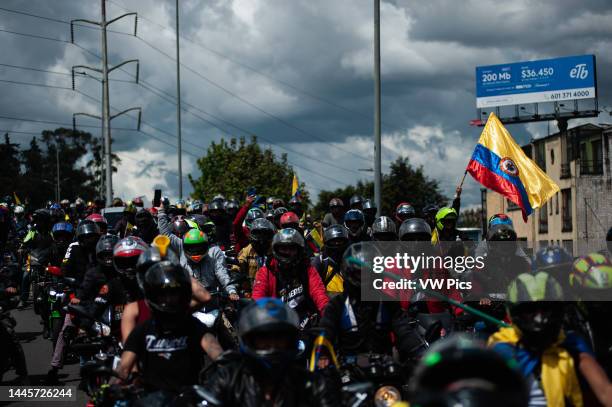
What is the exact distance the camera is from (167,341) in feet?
17.7

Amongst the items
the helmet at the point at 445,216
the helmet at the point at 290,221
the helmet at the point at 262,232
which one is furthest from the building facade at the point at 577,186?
the helmet at the point at 262,232

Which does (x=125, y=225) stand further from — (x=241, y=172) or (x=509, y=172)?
(x=241, y=172)

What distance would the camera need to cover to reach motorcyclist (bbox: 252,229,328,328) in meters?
7.75

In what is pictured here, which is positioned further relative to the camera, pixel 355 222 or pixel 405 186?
pixel 405 186

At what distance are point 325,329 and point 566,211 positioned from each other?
177ft

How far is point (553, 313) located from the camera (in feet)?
14.9

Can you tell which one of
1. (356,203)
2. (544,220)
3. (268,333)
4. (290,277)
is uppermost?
(544,220)

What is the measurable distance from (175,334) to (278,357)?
1262 mm

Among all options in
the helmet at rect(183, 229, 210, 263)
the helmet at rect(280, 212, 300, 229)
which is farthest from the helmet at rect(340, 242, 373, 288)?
the helmet at rect(280, 212, 300, 229)

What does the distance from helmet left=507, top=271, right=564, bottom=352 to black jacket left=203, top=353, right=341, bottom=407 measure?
1.11 meters

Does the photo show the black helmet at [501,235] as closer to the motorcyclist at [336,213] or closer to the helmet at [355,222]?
the helmet at [355,222]

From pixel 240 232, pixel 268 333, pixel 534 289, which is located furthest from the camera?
pixel 240 232

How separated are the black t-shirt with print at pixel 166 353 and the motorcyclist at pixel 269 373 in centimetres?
93

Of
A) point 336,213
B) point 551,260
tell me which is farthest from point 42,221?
point 551,260
